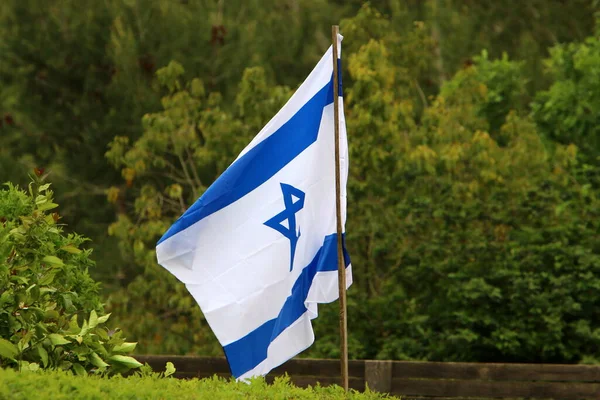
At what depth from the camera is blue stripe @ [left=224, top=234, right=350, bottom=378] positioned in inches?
332

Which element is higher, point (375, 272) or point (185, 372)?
point (375, 272)

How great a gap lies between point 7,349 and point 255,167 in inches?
90.0

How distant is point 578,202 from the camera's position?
18828 millimetres

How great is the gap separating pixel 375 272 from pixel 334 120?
11.0 meters

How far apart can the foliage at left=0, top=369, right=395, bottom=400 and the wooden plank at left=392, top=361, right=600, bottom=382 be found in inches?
285

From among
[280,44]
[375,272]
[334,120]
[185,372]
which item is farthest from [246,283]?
[280,44]

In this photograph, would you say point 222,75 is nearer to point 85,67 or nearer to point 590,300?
point 85,67

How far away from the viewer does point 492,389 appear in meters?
15.1

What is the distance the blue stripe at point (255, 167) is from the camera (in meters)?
8.75

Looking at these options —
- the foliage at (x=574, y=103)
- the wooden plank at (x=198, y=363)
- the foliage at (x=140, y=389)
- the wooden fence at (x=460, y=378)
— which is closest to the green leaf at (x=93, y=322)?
the foliage at (x=140, y=389)

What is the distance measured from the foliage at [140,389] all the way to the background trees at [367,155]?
999 cm

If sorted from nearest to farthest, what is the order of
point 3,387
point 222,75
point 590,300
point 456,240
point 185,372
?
point 3,387 < point 185,372 < point 590,300 < point 456,240 < point 222,75

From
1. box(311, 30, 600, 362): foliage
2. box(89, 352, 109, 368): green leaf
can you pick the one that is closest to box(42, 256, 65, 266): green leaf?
box(89, 352, 109, 368): green leaf

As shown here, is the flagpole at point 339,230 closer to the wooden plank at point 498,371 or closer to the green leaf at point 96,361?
the green leaf at point 96,361
